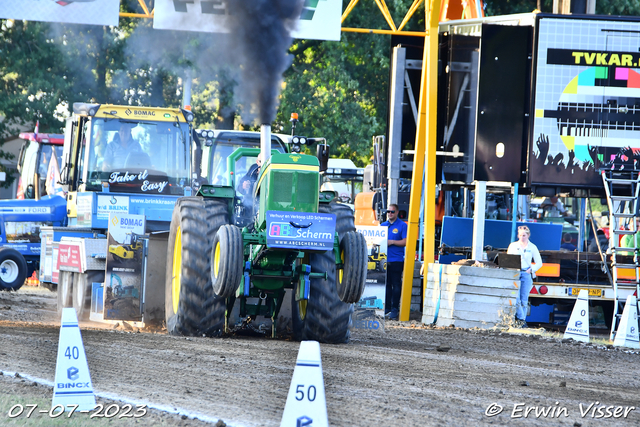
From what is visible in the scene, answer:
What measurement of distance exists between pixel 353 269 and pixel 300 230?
2.06ft

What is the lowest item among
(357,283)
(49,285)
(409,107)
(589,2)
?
(49,285)

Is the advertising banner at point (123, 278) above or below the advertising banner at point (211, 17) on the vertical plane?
below

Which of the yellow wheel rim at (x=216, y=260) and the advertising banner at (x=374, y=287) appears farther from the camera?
the advertising banner at (x=374, y=287)

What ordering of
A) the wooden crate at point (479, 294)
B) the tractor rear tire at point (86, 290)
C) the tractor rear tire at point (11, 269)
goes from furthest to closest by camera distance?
the tractor rear tire at point (11, 269) → the wooden crate at point (479, 294) → the tractor rear tire at point (86, 290)

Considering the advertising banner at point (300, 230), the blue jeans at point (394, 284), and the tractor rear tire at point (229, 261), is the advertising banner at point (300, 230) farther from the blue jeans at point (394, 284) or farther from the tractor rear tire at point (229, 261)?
the blue jeans at point (394, 284)

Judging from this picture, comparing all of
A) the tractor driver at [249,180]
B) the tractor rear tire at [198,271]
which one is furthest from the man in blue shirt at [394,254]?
the tractor rear tire at [198,271]

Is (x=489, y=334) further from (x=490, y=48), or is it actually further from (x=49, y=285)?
(x=49, y=285)

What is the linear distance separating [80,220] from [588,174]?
818 cm

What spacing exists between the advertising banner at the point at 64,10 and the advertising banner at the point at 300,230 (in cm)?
852

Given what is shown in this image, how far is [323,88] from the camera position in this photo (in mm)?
27250

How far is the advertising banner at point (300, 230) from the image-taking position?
8.22 metres

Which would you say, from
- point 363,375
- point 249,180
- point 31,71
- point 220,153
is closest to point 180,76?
point 31,71

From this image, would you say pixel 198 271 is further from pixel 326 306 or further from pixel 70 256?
pixel 70 256

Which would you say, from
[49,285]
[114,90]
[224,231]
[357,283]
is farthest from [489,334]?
[114,90]
